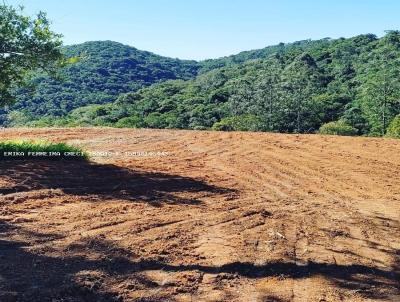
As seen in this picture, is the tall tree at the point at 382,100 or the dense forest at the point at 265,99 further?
the dense forest at the point at 265,99

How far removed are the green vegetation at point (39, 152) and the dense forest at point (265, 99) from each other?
13828mm

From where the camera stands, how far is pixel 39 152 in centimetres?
971

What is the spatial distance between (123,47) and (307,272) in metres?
123

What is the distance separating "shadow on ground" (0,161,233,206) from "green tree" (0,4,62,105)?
2533mm

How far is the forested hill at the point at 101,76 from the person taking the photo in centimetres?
6110

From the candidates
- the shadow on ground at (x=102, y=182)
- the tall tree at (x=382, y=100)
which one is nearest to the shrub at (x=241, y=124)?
the tall tree at (x=382, y=100)

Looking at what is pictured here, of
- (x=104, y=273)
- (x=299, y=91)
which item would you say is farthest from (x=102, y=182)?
(x=299, y=91)

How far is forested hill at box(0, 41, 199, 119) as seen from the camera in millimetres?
61103

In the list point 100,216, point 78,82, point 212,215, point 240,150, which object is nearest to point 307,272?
point 212,215

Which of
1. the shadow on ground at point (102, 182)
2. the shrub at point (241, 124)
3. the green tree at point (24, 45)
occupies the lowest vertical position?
the shrub at point (241, 124)

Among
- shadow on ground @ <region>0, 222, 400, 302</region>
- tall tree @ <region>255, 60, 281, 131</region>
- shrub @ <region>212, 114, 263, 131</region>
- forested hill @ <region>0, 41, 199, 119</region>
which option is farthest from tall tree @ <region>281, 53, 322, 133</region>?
shadow on ground @ <region>0, 222, 400, 302</region>

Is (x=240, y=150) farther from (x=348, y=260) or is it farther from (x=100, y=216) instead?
(x=348, y=260)

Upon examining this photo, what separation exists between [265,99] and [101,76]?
4998cm

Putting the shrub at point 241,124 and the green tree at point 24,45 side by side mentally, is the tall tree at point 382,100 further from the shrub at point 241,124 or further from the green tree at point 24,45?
the green tree at point 24,45
